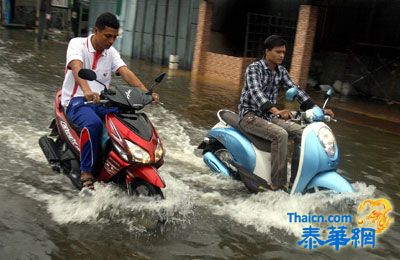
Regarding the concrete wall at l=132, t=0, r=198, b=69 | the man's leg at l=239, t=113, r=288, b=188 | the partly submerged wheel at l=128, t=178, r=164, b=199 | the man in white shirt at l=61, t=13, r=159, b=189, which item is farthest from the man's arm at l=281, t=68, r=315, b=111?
the concrete wall at l=132, t=0, r=198, b=69

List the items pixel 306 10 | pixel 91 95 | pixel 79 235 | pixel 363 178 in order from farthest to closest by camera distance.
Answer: pixel 306 10 → pixel 363 178 → pixel 91 95 → pixel 79 235

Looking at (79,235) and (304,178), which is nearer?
(79,235)

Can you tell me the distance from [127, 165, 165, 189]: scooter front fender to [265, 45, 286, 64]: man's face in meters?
1.90

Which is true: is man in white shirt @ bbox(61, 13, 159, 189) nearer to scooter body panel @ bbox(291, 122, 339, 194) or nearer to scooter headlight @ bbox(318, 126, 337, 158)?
scooter body panel @ bbox(291, 122, 339, 194)

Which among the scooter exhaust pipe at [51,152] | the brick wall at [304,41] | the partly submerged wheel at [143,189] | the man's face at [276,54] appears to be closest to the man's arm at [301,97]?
the man's face at [276,54]

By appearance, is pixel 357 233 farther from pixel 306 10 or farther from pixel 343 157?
pixel 306 10

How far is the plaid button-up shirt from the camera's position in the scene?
5.23 m

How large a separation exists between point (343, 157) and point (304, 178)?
2.98 m

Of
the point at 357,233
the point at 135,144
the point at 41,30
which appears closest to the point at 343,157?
the point at 357,233

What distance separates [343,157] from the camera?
7.55 metres

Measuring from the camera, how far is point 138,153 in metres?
4.12

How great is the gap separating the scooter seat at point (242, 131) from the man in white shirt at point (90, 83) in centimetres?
123

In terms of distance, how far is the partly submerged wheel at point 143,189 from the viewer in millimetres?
4148

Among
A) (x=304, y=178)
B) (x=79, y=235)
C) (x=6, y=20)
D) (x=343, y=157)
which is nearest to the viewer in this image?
(x=79, y=235)
